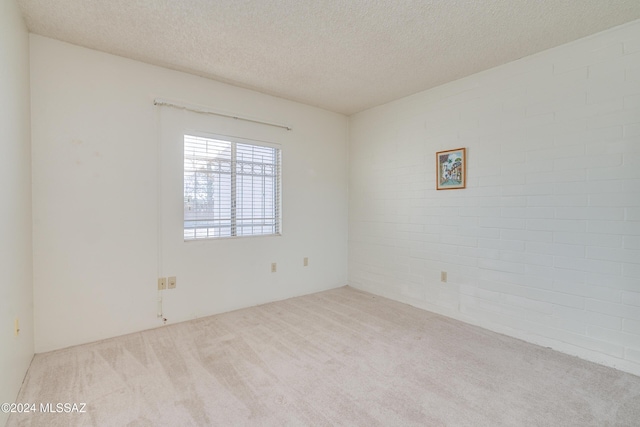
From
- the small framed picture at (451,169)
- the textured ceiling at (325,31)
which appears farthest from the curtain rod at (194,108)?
the small framed picture at (451,169)

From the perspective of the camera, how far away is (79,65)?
99.7 inches

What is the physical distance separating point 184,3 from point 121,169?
1.53 metres

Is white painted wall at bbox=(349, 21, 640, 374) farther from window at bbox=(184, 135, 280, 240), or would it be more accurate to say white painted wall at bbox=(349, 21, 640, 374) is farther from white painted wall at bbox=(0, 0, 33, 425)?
white painted wall at bbox=(0, 0, 33, 425)

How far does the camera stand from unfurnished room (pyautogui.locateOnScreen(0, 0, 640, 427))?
74.3 inches

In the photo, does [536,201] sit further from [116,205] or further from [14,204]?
[14,204]

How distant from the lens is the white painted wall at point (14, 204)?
1.66 m

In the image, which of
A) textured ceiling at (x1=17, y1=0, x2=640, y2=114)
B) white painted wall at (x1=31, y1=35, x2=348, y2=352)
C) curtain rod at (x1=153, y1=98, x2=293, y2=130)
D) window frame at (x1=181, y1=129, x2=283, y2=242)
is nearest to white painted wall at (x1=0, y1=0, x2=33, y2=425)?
white painted wall at (x1=31, y1=35, x2=348, y2=352)

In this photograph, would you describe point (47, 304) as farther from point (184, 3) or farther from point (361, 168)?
point (361, 168)

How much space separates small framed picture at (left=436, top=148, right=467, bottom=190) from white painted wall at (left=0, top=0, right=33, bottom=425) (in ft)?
11.6

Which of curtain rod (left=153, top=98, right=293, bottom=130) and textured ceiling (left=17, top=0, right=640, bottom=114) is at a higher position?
textured ceiling (left=17, top=0, right=640, bottom=114)

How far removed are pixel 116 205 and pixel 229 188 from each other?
1.08 m

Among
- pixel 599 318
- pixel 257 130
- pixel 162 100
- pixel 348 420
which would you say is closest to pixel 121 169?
pixel 162 100

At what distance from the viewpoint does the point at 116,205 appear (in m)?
2.70

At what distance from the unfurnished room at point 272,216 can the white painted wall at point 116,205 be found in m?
Answer: 0.02
